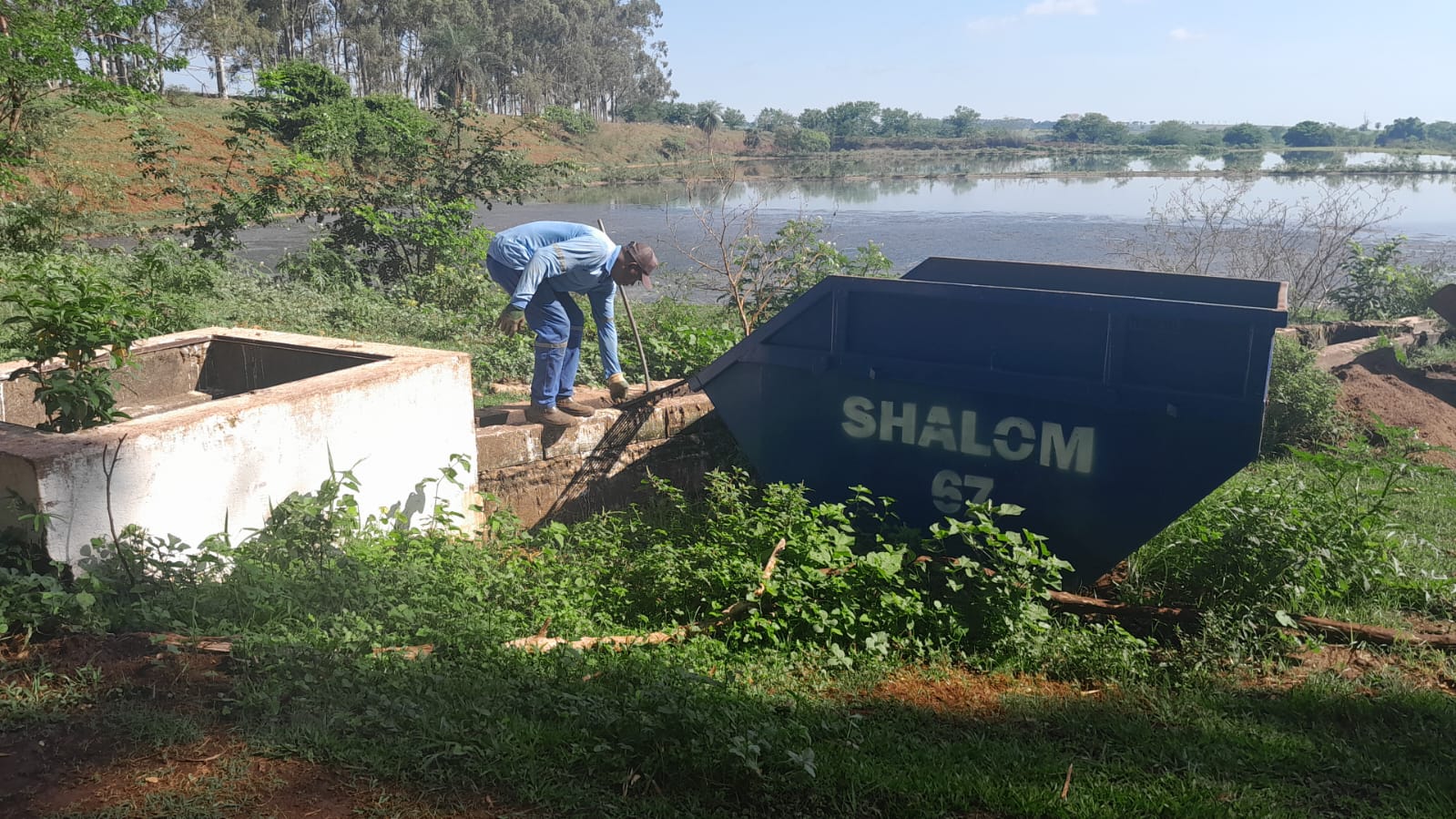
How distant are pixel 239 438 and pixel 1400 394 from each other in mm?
9156

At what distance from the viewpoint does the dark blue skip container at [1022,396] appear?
496cm

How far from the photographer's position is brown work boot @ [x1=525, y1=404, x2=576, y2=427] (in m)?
6.62

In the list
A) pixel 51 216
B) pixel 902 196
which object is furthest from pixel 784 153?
pixel 51 216

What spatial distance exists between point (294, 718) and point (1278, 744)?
138 inches

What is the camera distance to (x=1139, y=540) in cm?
528

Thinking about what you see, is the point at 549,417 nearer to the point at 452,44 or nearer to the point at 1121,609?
the point at 1121,609

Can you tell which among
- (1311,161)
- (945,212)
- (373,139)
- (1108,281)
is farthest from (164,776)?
(1311,161)

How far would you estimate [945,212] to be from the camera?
30875 millimetres

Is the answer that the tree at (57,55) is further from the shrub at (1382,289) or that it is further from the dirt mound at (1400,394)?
the shrub at (1382,289)

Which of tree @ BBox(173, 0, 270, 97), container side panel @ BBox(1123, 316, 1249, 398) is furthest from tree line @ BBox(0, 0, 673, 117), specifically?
container side panel @ BBox(1123, 316, 1249, 398)

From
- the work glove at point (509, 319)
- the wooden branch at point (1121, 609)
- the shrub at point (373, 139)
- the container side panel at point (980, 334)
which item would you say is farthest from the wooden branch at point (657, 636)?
the shrub at point (373, 139)

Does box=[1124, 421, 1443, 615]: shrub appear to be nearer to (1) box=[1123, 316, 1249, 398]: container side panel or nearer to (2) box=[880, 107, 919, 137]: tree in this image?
(1) box=[1123, 316, 1249, 398]: container side panel

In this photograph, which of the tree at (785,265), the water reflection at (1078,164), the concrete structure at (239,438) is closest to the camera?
the concrete structure at (239,438)

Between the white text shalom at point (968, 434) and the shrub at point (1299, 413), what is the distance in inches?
138
